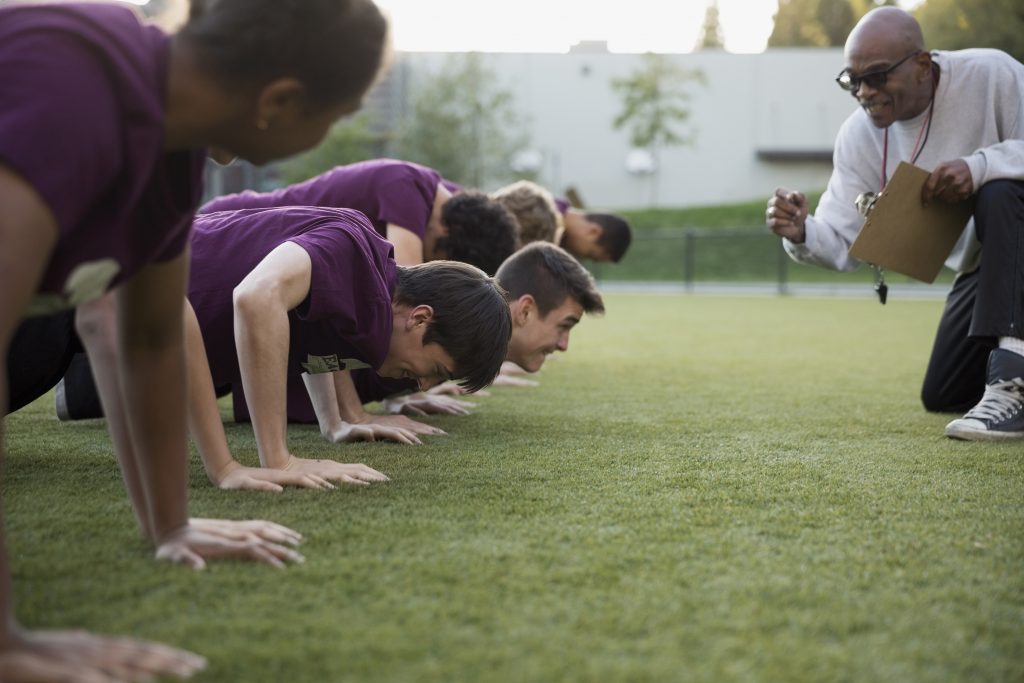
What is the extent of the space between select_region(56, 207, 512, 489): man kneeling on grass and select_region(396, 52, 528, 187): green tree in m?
28.1

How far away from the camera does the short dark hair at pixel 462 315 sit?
271cm

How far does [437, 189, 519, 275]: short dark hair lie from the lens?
4188mm

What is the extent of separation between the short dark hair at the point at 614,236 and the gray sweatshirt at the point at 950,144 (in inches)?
76.0

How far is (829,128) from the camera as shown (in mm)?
34656

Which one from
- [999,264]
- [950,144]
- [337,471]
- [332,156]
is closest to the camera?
[337,471]

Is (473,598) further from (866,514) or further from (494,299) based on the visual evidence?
(494,299)

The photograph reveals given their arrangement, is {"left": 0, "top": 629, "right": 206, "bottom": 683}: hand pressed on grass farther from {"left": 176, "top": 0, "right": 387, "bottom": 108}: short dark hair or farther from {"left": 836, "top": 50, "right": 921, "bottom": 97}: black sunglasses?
{"left": 836, "top": 50, "right": 921, "bottom": 97}: black sunglasses

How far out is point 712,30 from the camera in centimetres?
5700

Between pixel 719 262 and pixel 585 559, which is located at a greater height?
pixel 585 559

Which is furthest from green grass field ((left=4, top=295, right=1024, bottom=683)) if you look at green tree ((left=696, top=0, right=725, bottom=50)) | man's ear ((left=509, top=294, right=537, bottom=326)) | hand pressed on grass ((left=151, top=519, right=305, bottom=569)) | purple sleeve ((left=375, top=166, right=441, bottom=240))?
green tree ((left=696, top=0, right=725, bottom=50))

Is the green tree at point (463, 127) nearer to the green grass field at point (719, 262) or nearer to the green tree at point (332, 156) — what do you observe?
the green tree at point (332, 156)

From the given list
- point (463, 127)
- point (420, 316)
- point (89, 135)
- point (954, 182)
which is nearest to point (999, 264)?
point (954, 182)

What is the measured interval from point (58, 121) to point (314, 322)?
1.48 m

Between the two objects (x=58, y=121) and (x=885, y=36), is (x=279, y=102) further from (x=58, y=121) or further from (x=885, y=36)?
(x=885, y=36)
